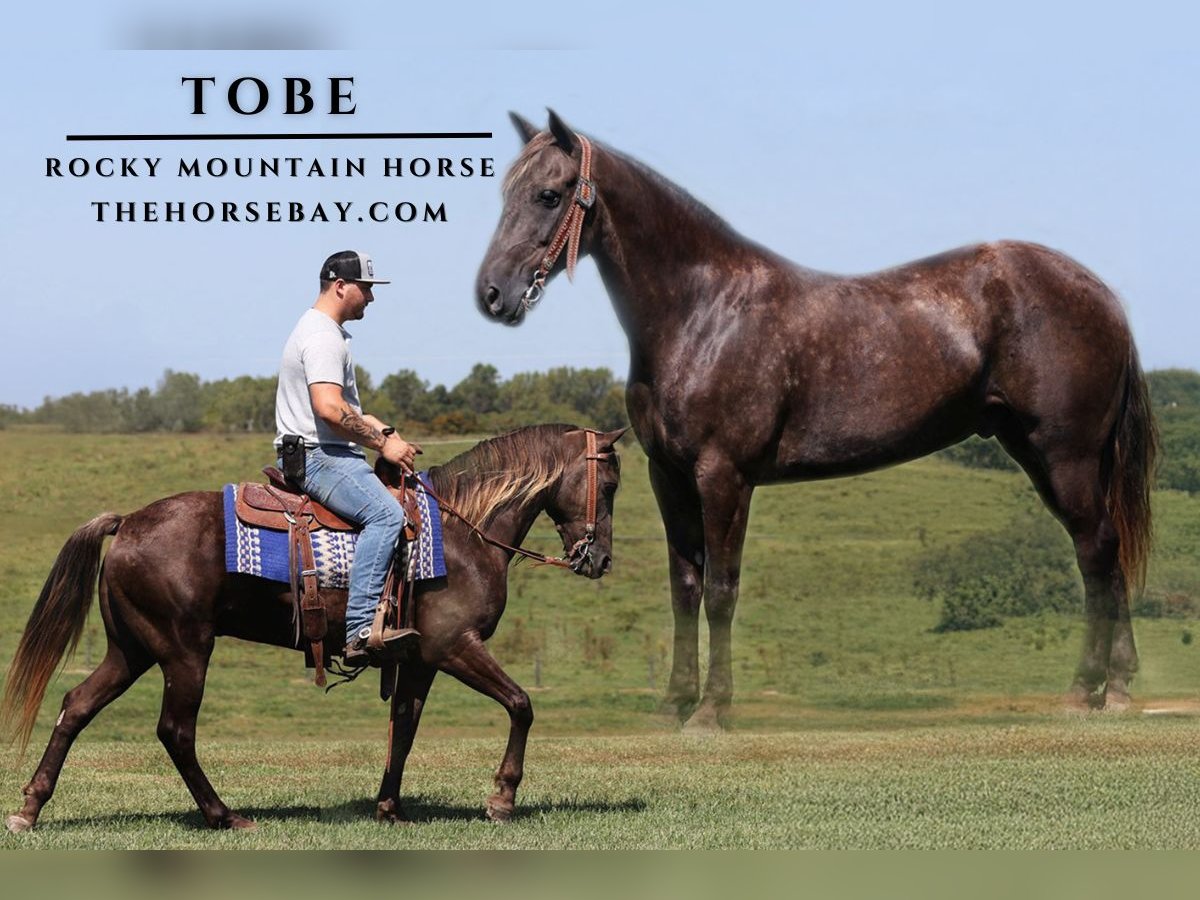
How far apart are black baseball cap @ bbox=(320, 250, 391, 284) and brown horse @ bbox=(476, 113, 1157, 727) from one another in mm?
1256

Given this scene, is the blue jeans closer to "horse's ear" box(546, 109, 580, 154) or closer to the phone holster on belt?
the phone holster on belt

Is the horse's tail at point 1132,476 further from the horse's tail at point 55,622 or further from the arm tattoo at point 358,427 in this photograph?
the horse's tail at point 55,622

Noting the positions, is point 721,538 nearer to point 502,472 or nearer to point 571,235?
point 502,472

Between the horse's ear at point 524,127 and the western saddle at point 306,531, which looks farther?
the horse's ear at point 524,127

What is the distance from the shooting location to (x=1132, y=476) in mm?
11453

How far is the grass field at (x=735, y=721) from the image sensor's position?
862 centimetres

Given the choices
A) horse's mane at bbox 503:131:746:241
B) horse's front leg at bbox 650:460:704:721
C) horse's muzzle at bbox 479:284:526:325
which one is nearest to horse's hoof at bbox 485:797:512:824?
horse's front leg at bbox 650:460:704:721

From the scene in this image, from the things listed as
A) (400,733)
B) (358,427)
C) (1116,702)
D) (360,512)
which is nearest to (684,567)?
(400,733)

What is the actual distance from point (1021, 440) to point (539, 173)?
3893 millimetres

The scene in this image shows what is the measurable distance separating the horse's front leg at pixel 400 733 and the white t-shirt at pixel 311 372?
1431 millimetres

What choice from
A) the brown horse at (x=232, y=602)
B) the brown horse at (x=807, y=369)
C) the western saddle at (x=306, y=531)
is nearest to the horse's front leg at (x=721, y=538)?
the brown horse at (x=807, y=369)

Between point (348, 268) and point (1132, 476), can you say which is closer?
point (348, 268)

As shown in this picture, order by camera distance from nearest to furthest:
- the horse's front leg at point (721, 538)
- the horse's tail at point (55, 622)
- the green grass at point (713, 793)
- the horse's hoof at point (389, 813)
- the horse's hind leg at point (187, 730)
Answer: the green grass at point (713, 793), the horse's hind leg at point (187, 730), the horse's hoof at point (389, 813), the horse's tail at point (55, 622), the horse's front leg at point (721, 538)

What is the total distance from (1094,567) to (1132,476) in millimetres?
754
